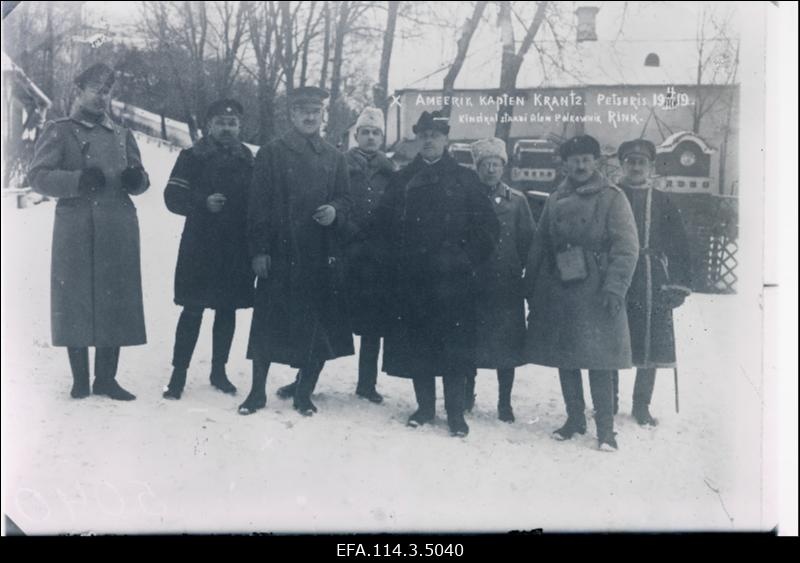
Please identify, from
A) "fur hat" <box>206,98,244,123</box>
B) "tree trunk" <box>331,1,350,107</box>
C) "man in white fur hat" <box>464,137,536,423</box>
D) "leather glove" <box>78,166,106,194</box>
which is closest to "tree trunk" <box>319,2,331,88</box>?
Answer: "tree trunk" <box>331,1,350,107</box>

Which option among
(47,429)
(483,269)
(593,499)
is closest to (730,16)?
(483,269)

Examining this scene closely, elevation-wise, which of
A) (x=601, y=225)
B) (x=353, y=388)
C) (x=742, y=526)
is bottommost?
(x=742, y=526)

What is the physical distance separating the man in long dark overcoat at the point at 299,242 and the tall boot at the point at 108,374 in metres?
0.60

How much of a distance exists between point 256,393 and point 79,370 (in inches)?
34.3

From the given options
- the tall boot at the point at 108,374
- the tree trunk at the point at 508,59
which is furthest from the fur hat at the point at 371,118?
the tall boot at the point at 108,374

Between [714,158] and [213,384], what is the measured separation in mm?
2597

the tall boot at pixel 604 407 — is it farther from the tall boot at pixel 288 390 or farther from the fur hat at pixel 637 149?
the tall boot at pixel 288 390

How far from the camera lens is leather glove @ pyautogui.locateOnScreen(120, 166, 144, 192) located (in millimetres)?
3484

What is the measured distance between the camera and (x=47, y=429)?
3.52 m

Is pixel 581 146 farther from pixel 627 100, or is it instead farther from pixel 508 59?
pixel 508 59

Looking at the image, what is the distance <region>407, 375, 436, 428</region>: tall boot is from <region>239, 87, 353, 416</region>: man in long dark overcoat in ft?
1.46

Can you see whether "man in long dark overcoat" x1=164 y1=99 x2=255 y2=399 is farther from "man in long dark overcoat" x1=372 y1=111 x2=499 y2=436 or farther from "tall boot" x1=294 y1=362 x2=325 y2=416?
"man in long dark overcoat" x1=372 y1=111 x2=499 y2=436

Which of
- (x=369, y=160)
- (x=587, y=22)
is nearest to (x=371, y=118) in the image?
(x=369, y=160)

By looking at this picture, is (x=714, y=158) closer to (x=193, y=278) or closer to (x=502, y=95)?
(x=502, y=95)
